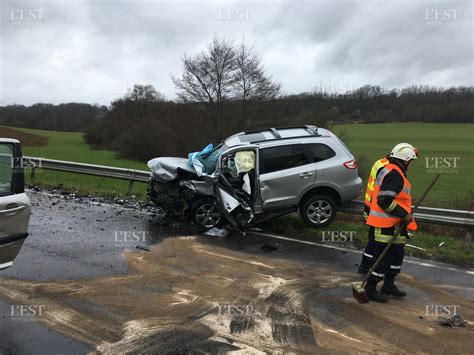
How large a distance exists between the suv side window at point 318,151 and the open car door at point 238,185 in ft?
3.57

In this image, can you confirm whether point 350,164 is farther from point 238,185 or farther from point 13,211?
point 13,211

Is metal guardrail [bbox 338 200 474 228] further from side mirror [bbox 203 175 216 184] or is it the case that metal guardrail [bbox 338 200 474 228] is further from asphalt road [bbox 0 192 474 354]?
side mirror [bbox 203 175 216 184]

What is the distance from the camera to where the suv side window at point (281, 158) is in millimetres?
8531

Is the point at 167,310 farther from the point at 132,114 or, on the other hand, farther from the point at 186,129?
the point at 132,114

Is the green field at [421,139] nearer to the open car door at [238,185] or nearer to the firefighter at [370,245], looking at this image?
the open car door at [238,185]

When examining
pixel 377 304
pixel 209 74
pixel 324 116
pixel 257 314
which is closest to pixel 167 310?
pixel 257 314

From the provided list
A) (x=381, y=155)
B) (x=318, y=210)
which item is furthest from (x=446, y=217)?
(x=381, y=155)

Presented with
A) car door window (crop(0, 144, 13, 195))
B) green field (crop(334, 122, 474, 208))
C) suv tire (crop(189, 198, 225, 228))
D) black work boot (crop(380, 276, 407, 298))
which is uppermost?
green field (crop(334, 122, 474, 208))

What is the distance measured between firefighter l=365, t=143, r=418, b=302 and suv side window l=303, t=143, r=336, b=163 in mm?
3165

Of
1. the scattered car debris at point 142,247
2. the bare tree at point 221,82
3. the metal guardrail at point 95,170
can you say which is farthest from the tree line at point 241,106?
the scattered car debris at point 142,247

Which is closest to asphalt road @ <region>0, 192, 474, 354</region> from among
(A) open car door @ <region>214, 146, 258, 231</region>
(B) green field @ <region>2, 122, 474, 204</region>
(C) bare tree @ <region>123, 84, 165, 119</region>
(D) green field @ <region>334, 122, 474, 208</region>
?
(A) open car door @ <region>214, 146, 258, 231</region>

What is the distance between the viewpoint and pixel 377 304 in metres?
5.26

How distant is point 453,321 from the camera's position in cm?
471

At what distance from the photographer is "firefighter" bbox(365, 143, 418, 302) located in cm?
529
